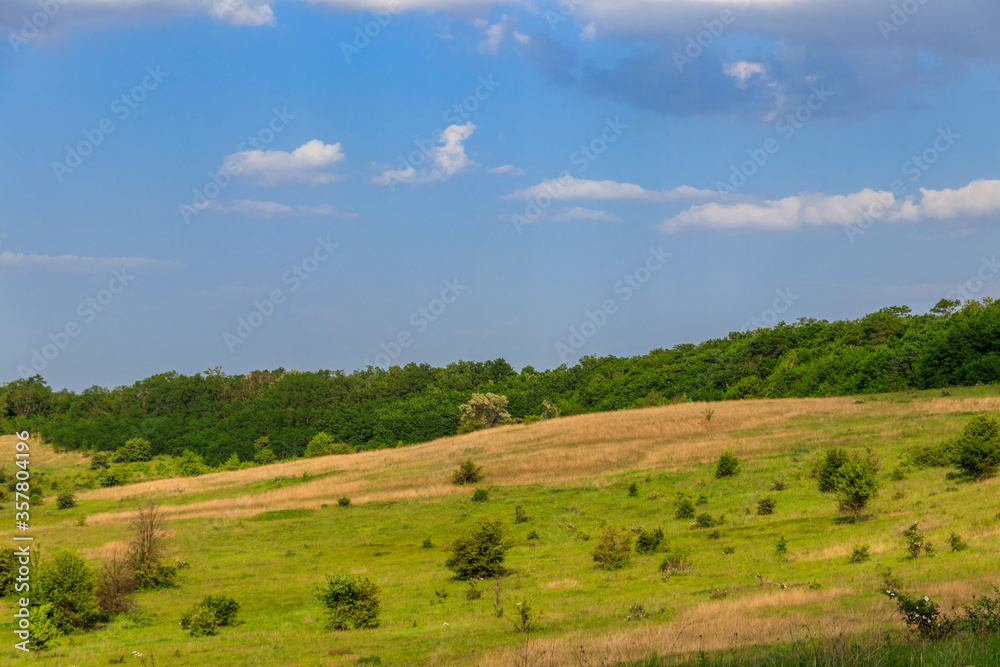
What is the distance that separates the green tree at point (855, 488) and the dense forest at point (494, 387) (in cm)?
4840

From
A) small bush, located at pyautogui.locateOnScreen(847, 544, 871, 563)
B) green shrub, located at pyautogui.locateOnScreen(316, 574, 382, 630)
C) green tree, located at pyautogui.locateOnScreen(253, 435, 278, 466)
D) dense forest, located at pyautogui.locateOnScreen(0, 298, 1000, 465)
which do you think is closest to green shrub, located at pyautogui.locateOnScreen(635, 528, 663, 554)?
small bush, located at pyautogui.locateOnScreen(847, 544, 871, 563)

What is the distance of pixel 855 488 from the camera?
3003 cm

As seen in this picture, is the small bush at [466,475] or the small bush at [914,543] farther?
the small bush at [466,475]

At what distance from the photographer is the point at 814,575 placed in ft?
70.9

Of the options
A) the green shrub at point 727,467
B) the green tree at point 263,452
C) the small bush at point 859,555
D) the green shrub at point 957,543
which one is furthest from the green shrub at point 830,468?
the green tree at point 263,452

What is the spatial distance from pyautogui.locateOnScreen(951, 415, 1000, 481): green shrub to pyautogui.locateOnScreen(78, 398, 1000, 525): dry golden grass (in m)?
13.8

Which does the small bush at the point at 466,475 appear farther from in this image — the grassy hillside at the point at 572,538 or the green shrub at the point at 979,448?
the green shrub at the point at 979,448

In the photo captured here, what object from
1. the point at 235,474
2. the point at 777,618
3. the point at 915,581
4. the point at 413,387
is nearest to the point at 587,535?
the point at 915,581

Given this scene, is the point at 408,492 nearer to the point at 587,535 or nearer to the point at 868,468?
the point at 587,535

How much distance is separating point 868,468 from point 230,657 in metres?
26.2

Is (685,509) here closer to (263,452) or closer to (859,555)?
(859,555)

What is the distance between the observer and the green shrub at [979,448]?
3222cm

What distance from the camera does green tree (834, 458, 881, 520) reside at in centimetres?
3000

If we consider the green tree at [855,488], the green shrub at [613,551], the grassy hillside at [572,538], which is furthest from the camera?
the green tree at [855,488]
